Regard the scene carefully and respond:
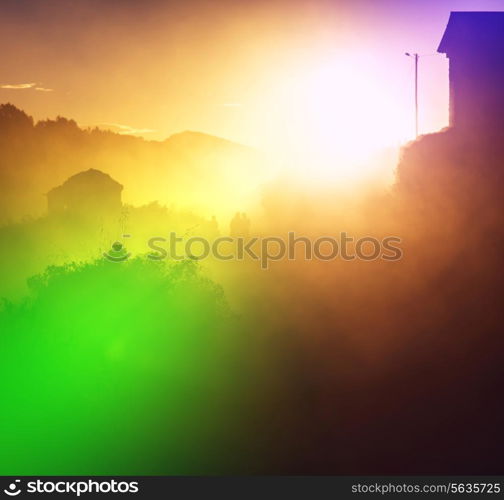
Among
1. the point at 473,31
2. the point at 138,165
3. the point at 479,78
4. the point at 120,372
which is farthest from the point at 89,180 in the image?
the point at 479,78

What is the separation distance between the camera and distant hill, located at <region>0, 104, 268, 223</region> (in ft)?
39.5

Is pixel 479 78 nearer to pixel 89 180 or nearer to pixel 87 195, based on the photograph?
pixel 89 180

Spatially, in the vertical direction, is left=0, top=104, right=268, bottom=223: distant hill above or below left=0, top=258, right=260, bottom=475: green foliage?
above

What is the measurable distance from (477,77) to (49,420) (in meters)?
10.6

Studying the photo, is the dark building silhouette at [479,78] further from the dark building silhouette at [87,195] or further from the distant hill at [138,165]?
→ the dark building silhouette at [87,195]

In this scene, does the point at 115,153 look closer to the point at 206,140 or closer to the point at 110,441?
the point at 206,140

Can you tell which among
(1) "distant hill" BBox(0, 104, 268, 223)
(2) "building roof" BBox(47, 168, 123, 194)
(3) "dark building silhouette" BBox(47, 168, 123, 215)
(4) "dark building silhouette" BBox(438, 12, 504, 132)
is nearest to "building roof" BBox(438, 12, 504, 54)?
(4) "dark building silhouette" BBox(438, 12, 504, 132)

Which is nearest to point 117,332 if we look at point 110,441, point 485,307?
point 110,441

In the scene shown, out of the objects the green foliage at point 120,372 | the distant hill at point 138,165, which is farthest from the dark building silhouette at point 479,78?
the green foliage at point 120,372

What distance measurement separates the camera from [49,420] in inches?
392

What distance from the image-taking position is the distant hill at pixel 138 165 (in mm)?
12055

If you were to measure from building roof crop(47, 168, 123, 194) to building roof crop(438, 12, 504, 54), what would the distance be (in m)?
7.32

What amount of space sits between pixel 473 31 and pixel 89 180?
27.5 feet

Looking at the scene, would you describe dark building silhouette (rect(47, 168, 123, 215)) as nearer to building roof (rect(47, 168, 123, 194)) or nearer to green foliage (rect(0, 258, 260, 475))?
building roof (rect(47, 168, 123, 194))
